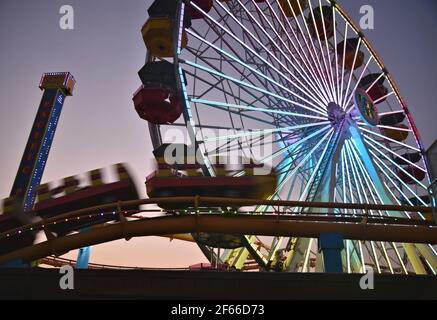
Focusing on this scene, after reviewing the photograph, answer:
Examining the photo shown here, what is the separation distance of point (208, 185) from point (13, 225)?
5.24 m

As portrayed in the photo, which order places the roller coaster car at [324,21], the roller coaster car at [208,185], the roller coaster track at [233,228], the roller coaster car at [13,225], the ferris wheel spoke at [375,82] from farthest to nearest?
the ferris wheel spoke at [375,82], the roller coaster car at [324,21], the roller coaster car at [13,225], the roller coaster car at [208,185], the roller coaster track at [233,228]

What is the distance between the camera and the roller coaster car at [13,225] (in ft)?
34.9

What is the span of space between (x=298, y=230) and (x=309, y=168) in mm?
6395

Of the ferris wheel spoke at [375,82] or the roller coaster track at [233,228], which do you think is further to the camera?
the ferris wheel spoke at [375,82]

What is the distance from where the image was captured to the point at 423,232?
32.3ft

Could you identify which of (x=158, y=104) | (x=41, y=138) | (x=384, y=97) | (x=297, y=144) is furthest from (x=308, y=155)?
(x=41, y=138)

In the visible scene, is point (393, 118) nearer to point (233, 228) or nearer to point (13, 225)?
point (233, 228)

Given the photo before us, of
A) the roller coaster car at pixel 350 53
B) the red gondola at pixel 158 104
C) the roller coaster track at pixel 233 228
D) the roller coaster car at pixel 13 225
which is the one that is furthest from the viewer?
the roller coaster car at pixel 350 53

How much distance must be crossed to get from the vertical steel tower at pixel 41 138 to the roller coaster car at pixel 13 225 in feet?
46.6

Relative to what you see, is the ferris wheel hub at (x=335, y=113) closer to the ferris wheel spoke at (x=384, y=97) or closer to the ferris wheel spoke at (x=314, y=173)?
the ferris wheel spoke at (x=314, y=173)

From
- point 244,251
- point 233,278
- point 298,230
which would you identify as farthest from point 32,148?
point 233,278

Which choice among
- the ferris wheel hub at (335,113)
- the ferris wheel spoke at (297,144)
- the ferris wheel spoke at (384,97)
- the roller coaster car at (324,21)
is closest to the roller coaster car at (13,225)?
the ferris wheel spoke at (297,144)

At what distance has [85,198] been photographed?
1061 centimetres
